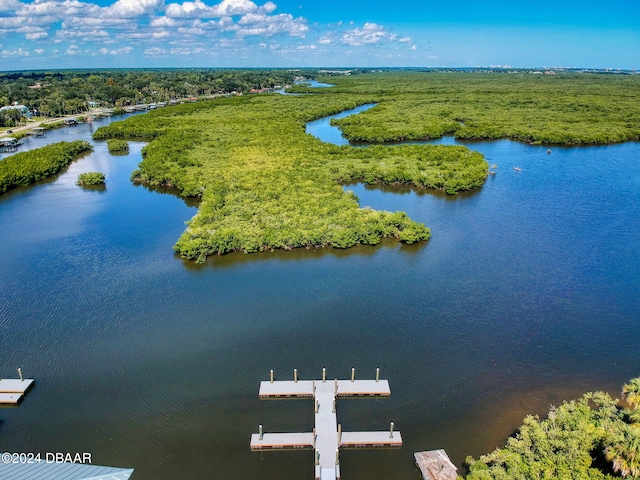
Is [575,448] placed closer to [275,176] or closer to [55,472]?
[55,472]

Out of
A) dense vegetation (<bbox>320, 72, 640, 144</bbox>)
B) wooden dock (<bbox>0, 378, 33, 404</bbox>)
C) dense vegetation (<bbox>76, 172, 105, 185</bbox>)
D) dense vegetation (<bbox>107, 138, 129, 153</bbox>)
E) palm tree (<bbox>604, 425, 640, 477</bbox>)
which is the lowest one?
wooden dock (<bbox>0, 378, 33, 404</bbox>)

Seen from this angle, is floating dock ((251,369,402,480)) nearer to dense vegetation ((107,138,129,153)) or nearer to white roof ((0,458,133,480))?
white roof ((0,458,133,480))

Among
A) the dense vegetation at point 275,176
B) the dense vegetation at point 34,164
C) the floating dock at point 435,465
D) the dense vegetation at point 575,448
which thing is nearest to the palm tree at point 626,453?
the dense vegetation at point 575,448

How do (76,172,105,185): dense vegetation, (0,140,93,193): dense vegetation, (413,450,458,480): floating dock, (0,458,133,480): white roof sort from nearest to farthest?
(0,458,133,480): white roof → (413,450,458,480): floating dock → (0,140,93,193): dense vegetation → (76,172,105,185): dense vegetation

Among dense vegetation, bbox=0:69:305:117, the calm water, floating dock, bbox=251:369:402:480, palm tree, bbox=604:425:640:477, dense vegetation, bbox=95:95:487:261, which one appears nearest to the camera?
palm tree, bbox=604:425:640:477

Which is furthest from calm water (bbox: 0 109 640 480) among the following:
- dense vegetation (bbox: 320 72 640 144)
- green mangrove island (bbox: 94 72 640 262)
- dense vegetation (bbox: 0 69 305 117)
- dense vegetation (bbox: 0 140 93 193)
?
dense vegetation (bbox: 0 69 305 117)

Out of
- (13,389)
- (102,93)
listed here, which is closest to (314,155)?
(13,389)
